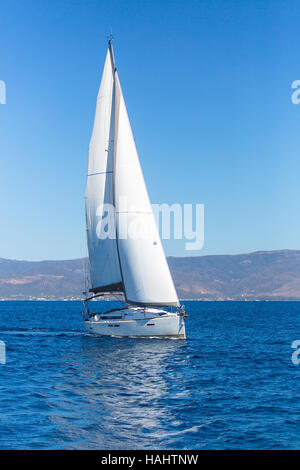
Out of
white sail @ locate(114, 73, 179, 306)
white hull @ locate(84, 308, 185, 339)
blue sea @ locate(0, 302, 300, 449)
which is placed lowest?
blue sea @ locate(0, 302, 300, 449)

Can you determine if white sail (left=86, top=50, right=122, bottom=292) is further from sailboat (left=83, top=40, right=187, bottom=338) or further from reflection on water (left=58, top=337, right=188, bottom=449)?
reflection on water (left=58, top=337, right=188, bottom=449)

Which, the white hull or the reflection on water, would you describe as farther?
the white hull

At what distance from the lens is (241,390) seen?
2520 cm

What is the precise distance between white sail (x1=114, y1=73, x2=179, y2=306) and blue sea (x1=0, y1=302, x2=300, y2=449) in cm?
620

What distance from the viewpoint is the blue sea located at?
17.2 m

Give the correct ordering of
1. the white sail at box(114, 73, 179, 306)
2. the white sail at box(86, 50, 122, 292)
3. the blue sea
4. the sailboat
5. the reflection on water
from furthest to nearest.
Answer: the white sail at box(86, 50, 122, 292) → the white sail at box(114, 73, 179, 306) → the sailboat → the reflection on water → the blue sea

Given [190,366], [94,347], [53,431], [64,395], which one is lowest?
[53,431]

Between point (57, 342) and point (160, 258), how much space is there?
1331 cm

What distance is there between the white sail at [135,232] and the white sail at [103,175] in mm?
986

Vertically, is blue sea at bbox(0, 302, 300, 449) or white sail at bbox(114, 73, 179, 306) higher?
white sail at bbox(114, 73, 179, 306)

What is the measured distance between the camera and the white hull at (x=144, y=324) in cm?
4359

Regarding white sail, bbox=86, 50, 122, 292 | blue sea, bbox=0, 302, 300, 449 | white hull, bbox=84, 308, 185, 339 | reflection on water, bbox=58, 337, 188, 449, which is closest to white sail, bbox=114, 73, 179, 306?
white sail, bbox=86, 50, 122, 292
